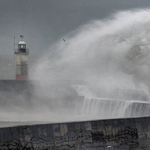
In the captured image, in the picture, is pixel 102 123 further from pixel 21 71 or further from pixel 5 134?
pixel 21 71

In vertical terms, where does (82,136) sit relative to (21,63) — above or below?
below

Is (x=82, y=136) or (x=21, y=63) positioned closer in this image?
(x=82, y=136)

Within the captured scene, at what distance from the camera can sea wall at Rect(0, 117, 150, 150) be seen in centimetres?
912

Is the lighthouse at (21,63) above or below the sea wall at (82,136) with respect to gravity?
above

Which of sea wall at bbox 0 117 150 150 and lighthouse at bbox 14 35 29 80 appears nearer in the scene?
sea wall at bbox 0 117 150 150

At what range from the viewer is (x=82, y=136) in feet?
31.8

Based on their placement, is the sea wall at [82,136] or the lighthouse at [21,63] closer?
the sea wall at [82,136]

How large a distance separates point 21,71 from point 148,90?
45.2 ft

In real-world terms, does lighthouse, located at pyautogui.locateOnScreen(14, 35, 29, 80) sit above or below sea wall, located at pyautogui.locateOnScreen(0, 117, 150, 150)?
above

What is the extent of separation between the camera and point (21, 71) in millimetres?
34125

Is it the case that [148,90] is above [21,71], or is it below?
below

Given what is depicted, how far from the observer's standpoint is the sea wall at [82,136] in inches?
359

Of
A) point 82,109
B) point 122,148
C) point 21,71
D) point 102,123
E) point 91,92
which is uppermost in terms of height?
point 21,71

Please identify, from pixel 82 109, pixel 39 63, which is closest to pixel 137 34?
pixel 82 109
